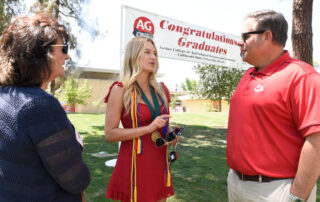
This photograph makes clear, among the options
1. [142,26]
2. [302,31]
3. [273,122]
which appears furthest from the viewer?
[142,26]

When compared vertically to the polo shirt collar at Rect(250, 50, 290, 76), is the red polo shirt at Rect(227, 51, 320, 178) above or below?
below

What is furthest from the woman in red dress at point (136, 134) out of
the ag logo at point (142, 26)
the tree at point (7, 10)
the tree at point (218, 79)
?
the tree at point (218, 79)

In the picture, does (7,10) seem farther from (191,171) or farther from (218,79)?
(218,79)

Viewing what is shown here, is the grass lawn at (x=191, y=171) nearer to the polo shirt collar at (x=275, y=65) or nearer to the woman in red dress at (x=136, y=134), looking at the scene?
the woman in red dress at (x=136, y=134)

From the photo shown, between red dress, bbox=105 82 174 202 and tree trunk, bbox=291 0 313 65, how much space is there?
418 centimetres

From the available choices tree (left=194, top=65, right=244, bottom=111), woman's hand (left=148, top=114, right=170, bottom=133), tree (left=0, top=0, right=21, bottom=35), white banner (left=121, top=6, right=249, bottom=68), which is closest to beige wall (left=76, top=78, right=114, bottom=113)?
tree (left=194, top=65, right=244, bottom=111)

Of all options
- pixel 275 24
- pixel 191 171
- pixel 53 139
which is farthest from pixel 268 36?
pixel 191 171

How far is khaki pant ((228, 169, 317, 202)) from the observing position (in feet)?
5.61

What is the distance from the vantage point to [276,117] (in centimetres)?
Result: 173

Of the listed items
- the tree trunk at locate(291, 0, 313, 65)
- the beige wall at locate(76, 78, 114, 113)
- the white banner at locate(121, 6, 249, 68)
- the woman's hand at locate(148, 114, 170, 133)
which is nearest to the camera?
the woman's hand at locate(148, 114, 170, 133)

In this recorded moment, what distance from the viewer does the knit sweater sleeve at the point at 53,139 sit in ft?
3.93

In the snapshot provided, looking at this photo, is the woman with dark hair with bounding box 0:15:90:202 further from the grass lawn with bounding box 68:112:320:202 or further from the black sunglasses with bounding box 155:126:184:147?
the grass lawn with bounding box 68:112:320:202

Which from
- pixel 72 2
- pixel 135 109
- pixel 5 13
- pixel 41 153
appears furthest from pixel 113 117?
pixel 72 2

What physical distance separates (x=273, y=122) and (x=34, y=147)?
1549mm
